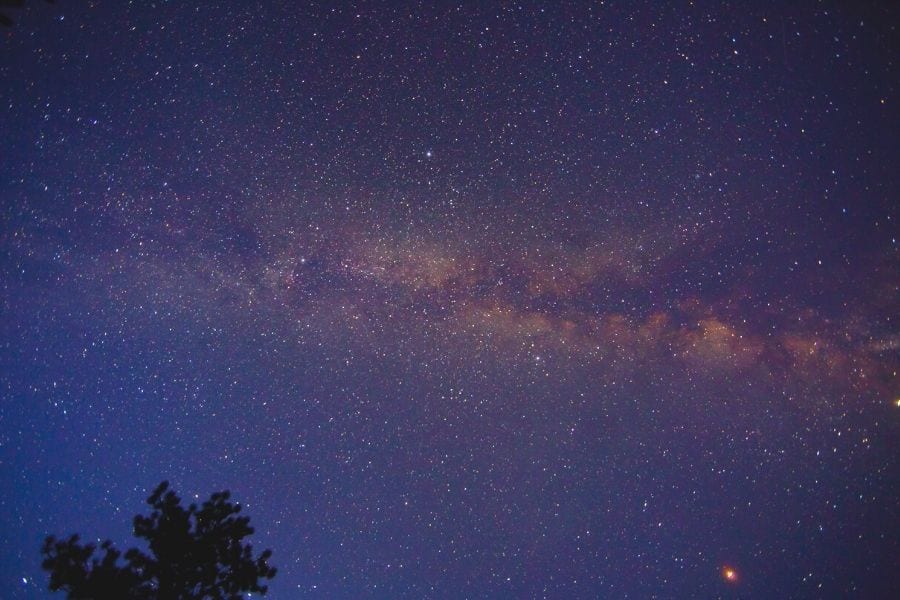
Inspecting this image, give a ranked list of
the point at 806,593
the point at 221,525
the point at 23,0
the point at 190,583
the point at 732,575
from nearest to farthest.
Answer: the point at 23,0 → the point at 190,583 → the point at 221,525 → the point at 732,575 → the point at 806,593

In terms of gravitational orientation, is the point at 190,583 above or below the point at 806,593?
above

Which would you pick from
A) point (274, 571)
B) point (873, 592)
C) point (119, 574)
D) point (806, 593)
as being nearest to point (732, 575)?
point (806, 593)

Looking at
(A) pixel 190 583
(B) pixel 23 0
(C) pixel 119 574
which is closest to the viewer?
(B) pixel 23 0

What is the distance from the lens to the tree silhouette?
5.20 meters

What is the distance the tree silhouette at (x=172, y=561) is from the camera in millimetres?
5199

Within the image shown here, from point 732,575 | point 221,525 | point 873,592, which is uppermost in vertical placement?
point 221,525

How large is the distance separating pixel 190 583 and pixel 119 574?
2.78 ft

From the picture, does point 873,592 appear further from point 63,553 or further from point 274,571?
point 63,553

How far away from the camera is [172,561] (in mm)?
5559

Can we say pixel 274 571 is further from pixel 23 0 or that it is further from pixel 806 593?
pixel 806 593

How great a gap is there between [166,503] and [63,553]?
3.75 feet

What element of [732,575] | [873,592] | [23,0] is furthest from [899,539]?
[23,0]

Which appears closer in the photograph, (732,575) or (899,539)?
(732,575)

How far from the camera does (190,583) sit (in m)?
5.57
